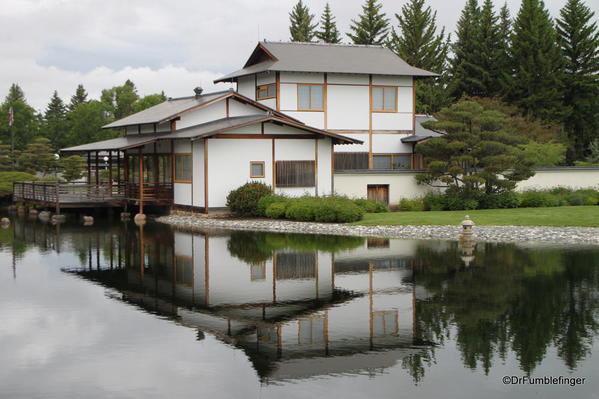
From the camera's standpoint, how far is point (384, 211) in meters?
33.2

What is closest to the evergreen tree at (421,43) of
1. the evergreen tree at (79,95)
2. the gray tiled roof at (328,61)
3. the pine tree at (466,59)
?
the pine tree at (466,59)

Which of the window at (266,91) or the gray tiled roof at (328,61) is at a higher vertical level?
the gray tiled roof at (328,61)

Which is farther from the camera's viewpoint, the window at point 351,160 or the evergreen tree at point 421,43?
the evergreen tree at point 421,43

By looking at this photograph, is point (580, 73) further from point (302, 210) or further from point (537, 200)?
point (302, 210)

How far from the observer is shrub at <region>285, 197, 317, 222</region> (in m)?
29.2

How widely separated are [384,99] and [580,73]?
2599 centimetres

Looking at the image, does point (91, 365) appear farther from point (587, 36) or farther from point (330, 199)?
point (587, 36)

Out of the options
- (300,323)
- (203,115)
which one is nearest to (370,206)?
(203,115)

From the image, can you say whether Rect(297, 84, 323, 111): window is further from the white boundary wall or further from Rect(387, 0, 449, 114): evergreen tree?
Rect(387, 0, 449, 114): evergreen tree

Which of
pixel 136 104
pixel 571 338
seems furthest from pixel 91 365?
pixel 136 104

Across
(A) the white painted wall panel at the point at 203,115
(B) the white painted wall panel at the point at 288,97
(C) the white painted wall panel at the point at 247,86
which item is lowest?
(A) the white painted wall panel at the point at 203,115

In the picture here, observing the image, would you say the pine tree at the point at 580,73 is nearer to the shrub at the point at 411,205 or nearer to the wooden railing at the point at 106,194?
the shrub at the point at 411,205

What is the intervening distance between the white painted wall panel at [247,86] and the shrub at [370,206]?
435 inches

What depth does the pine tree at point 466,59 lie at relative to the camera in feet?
195
